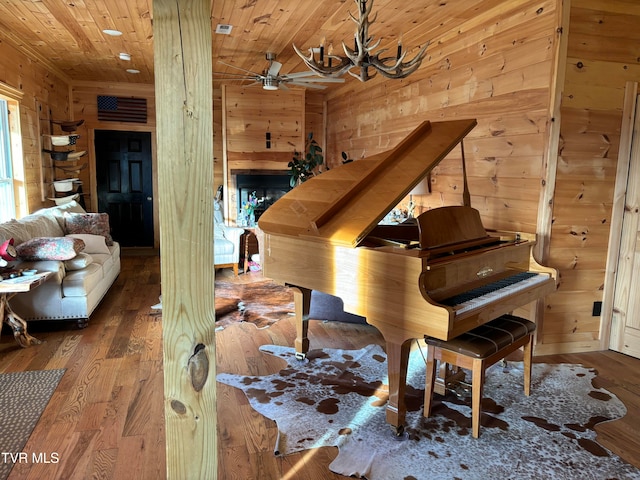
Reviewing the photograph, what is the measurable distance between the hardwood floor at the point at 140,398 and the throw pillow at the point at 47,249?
2.07ft

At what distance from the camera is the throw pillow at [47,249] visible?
3818 millimetres

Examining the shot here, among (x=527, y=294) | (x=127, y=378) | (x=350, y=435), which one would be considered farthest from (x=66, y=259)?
(x=527, y=294)

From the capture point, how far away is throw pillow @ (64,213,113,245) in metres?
5.37

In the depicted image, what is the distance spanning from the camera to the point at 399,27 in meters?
4.39

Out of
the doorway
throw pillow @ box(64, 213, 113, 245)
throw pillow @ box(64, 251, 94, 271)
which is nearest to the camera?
the doorway

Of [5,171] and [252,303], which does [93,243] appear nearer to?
[5,171]

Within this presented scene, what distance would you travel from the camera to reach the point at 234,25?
172 inches

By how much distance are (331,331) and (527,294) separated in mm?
1778

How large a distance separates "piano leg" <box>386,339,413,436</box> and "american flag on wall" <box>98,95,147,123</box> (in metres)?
6.41

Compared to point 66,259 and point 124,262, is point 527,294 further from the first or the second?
point 124,262

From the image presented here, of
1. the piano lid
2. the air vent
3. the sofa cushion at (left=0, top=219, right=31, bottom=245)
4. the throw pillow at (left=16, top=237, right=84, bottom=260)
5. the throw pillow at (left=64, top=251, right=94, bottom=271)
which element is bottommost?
the throw pillow at (left=64, top=251, right=94, bottom=271)

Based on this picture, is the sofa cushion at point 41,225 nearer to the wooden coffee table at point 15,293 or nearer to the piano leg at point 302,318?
the wooden coffee table at point 15,293

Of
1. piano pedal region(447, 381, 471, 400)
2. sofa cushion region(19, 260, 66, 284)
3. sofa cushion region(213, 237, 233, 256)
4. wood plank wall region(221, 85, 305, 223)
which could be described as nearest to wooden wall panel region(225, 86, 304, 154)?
wood plank wall region(221, 85, 305, 223)

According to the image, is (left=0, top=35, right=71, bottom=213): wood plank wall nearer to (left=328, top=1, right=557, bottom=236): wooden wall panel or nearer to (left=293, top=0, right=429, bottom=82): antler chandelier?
(left=293, top=0, right=429, bottom=82): antler chandelier
